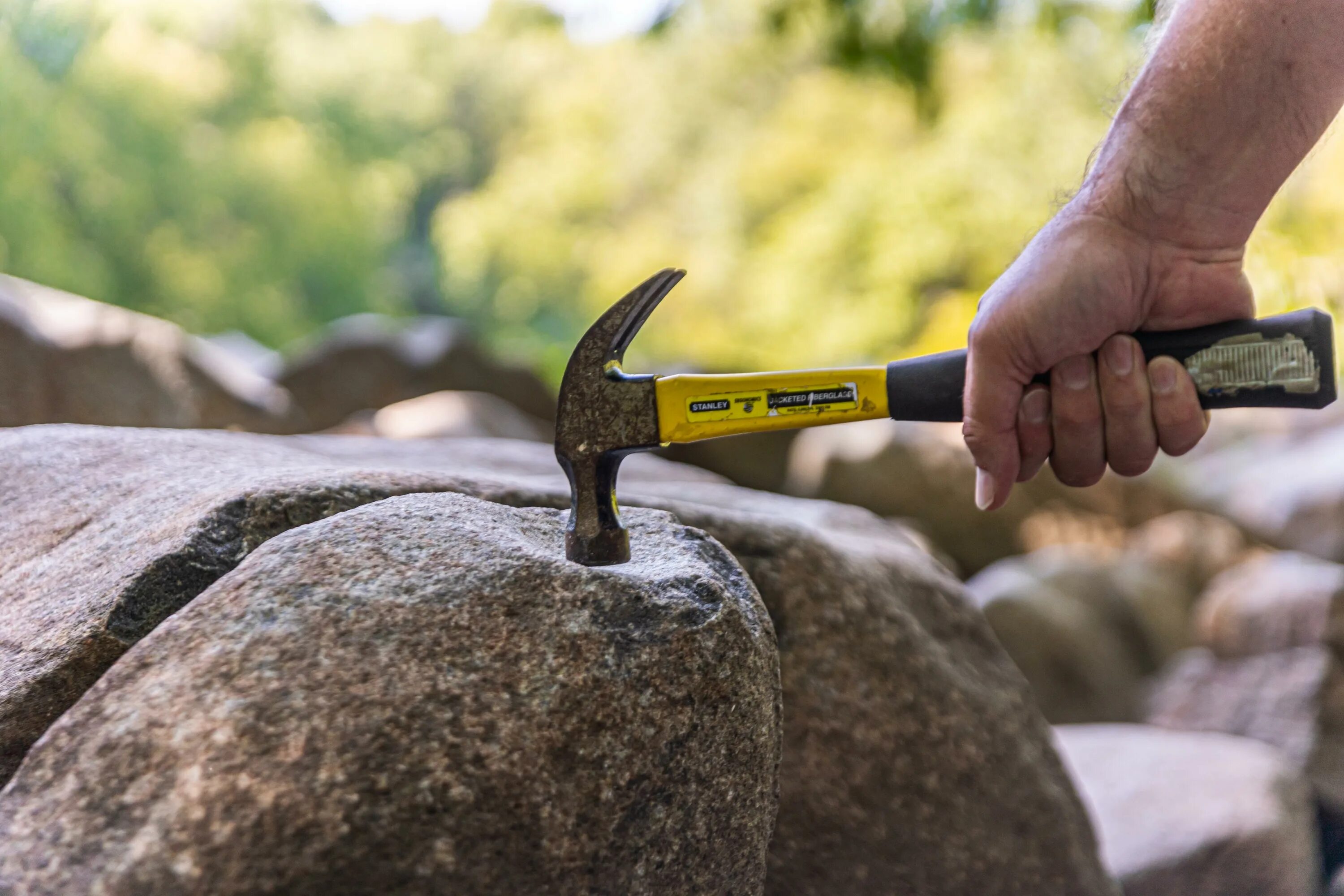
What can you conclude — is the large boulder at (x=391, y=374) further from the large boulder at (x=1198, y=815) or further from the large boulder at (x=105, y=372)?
the large boulder at (x=1198, y=815)

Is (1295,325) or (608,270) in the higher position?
(608,270)

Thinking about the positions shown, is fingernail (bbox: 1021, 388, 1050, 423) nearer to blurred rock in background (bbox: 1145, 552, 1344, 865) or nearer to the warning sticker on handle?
the warning sticker on handle

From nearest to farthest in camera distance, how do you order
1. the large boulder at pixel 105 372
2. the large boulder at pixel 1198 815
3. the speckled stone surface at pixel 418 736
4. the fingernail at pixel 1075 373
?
the speckled stone surface at pixel 418 736
the fingernail at pixel 1075 373
the large boulder at pixel 1198 815
the large boulder at pixel 105 372

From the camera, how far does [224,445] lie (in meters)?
2.45

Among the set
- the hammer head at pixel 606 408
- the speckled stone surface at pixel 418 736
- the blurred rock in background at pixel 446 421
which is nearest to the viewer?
the speckled stone surface at pixel 418 736

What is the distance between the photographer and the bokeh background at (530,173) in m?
20.1

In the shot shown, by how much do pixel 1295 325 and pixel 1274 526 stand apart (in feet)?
24.4

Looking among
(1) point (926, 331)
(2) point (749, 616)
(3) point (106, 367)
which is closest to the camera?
(2) point (749, 616)

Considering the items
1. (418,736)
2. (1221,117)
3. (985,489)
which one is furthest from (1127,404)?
(418,736)

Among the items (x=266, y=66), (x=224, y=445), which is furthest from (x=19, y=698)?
(x=266, y=66)

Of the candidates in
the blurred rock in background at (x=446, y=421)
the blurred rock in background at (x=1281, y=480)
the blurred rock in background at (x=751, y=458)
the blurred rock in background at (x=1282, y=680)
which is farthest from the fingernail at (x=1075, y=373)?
the blurred rock in background at (x=751, y=458)

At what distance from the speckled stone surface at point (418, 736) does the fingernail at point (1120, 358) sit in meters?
0.89

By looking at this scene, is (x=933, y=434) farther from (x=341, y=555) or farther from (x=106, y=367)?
(x=341, y=555)

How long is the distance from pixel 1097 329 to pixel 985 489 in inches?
16.0
